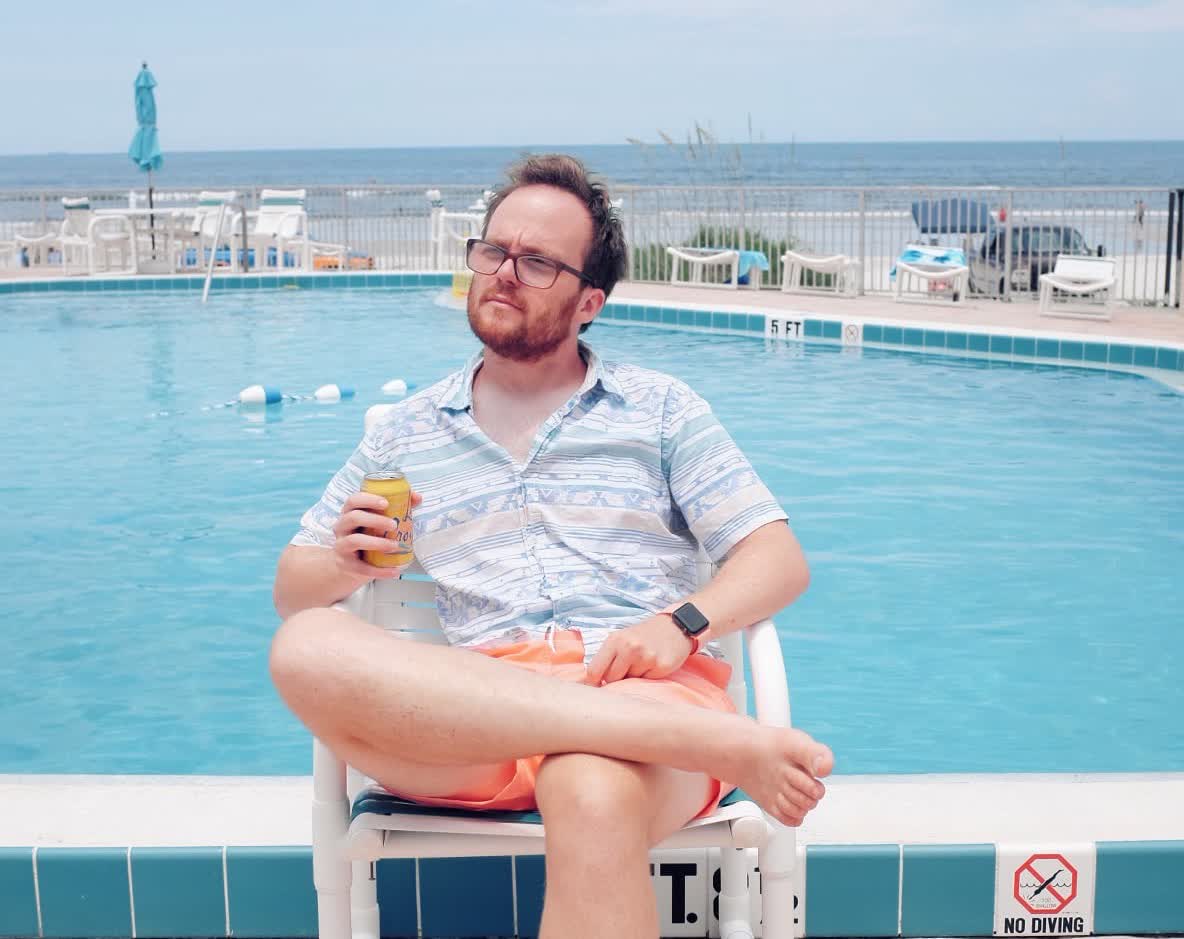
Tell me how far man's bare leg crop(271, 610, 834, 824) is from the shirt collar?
607mm

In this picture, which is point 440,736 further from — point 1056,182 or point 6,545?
point 1056,182

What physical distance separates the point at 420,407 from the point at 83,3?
203 feet

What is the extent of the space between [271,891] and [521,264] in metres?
1.13

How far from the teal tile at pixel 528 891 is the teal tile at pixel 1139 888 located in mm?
925

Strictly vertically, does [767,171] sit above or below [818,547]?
above

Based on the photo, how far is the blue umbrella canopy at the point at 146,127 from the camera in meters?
16.2

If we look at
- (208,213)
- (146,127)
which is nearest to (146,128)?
(146,127)

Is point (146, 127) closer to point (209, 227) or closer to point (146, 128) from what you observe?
point (146, 128)

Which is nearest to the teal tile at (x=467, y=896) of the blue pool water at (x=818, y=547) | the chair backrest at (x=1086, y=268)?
the blue pool water at (x=818, y=547)

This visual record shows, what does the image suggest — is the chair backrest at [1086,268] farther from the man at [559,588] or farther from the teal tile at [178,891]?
the teal tile at [178,891]

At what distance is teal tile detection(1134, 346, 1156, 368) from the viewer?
370 inches

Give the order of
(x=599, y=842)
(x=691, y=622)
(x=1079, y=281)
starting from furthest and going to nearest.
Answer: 1. (x=1079, y=281)
2. (x=691, y=622)
3. (x=599, y=842)

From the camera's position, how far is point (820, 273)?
14141mm

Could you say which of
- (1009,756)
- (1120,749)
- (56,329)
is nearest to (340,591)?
(1009,756)
